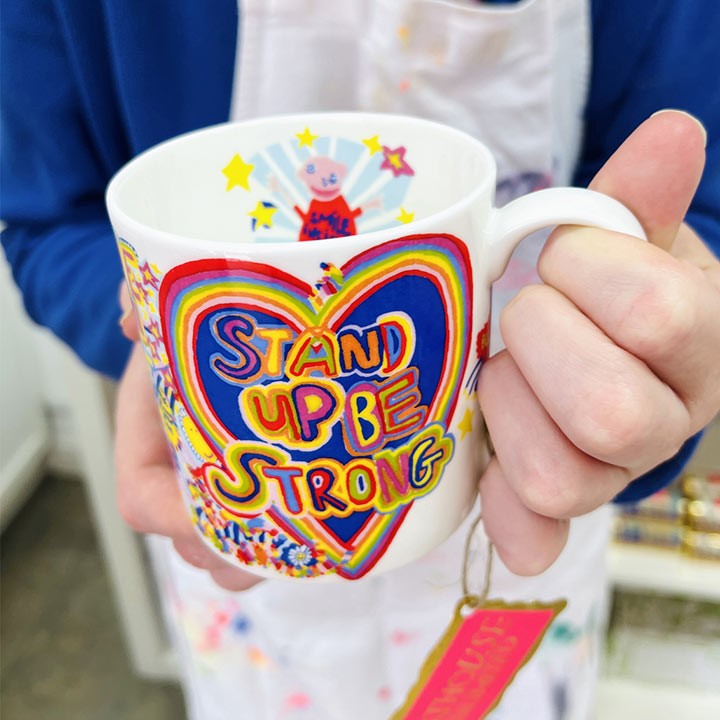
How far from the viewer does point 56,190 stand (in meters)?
0.58

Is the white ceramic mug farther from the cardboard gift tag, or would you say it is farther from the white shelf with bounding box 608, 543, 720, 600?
the white shelf with bounding box 608, 543, 720, 600

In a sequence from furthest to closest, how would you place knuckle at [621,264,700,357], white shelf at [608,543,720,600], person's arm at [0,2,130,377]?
white shelf at [608,543,720,600] < person's arm at [0,2,130,377] < knuckle at [621,264,700,357]

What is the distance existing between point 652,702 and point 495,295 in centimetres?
77

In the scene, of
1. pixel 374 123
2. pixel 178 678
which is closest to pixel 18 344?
pixel 178 678

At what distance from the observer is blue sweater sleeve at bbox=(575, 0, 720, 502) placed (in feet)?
1.50

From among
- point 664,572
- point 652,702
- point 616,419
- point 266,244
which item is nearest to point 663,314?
point 616,419

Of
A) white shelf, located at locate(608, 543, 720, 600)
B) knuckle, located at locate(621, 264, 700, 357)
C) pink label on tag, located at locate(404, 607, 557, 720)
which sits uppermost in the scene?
knuckle, located at locate(621, 264, 700, 357)

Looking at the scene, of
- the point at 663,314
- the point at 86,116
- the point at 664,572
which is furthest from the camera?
the point at 664,572

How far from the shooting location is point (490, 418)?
0.33 m

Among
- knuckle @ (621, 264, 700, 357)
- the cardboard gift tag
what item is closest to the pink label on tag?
the cardboard gift tag

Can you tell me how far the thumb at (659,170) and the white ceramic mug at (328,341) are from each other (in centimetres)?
2

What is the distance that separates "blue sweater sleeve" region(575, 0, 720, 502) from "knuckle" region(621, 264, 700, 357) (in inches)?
8.0

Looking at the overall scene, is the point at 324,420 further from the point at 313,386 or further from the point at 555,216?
the point at 555,216

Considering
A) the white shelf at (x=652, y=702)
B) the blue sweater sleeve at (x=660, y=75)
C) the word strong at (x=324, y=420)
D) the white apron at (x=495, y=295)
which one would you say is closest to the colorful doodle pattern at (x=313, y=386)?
the word strong at (x=324, y=420)
